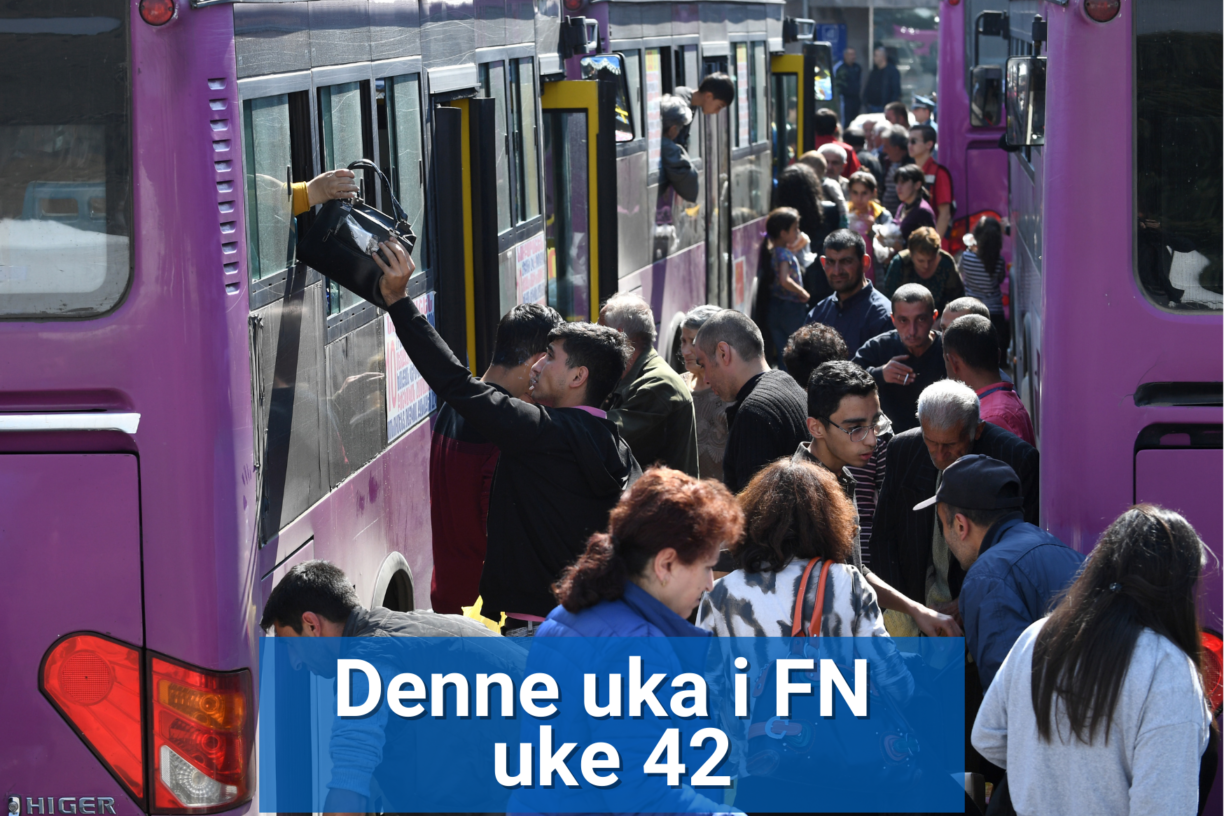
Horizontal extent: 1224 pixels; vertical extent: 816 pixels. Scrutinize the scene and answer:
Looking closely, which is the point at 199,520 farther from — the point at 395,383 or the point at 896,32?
the point at 896,32

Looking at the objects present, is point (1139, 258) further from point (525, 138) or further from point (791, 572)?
point (525, 138)

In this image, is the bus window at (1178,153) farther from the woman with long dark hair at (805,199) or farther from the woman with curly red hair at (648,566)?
the woman with long dark hair at (805,199)

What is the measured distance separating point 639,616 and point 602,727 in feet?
0.87

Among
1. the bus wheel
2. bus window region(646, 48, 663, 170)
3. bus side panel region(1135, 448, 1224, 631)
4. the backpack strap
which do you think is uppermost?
bus window region(646, 48, 663, 170)

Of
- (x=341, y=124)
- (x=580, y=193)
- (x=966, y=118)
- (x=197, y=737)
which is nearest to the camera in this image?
(x=197, y=737)

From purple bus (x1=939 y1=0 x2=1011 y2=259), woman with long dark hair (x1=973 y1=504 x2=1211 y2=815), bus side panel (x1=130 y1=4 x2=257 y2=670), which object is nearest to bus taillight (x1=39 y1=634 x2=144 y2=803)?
bus side panel (x1=130 y1=4 x2=257 y2=670)

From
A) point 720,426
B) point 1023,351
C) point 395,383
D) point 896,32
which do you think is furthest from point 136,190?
point 896,32

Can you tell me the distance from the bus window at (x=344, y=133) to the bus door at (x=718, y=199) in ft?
21.8

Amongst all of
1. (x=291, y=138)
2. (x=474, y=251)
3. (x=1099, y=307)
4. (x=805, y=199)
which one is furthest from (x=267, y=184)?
(x=805, y=199)

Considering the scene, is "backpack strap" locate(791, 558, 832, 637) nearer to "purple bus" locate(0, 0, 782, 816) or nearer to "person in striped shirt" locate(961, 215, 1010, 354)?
"purple bus" locate(0, 0, 782, 816)

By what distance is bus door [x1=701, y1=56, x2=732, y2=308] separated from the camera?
11.3 m

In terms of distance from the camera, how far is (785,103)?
50.1ft

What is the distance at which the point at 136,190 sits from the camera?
11.1ft

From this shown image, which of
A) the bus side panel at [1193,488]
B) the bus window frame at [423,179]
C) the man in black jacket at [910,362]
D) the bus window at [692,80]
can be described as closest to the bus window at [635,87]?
the bus window at [692,80]
